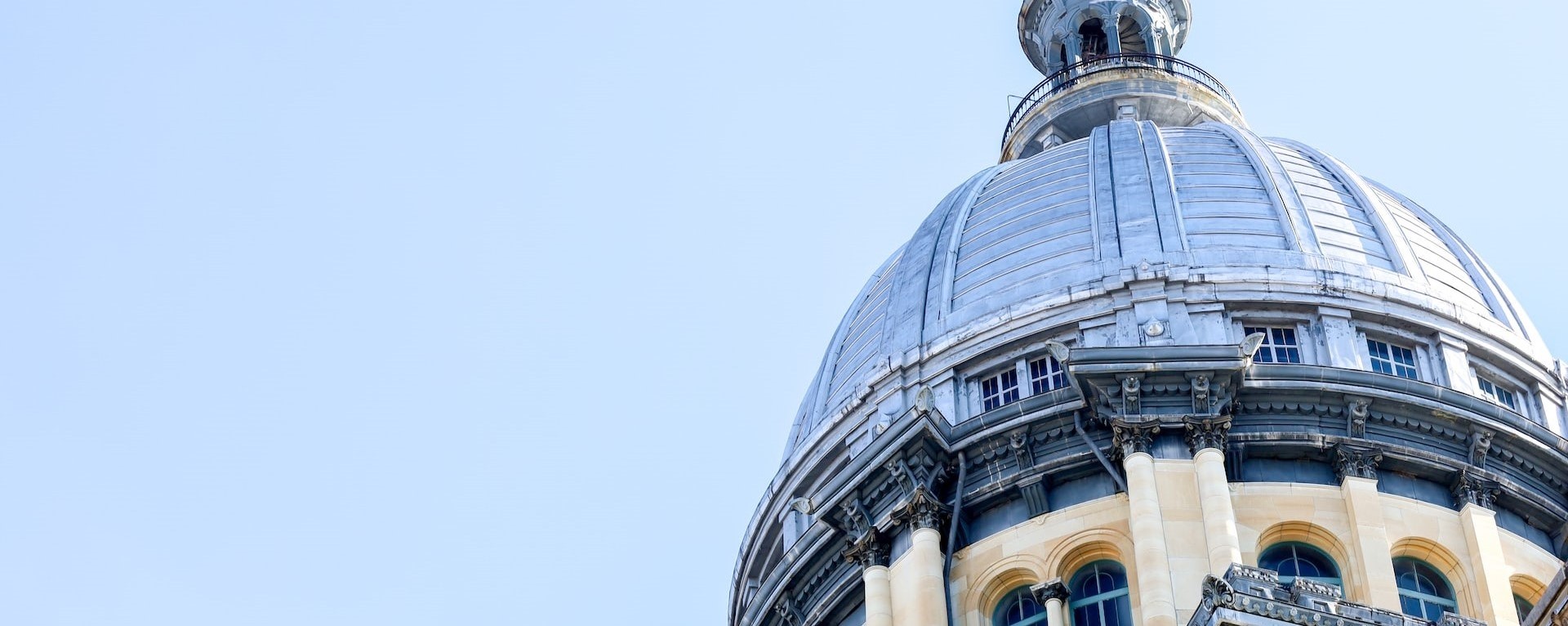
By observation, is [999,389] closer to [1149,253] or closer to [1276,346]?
[1149,253]

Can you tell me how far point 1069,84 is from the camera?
298ft

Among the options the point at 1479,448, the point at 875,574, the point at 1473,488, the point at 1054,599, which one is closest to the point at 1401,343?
the point at 1479,448

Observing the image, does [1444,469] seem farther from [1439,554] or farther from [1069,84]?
[1069,84]

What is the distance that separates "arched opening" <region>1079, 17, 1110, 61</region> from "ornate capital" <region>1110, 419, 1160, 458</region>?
32.7 meters

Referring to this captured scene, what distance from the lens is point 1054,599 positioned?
62.3 m

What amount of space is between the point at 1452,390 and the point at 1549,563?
180 inches

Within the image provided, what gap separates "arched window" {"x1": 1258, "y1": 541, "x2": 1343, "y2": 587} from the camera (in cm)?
6284

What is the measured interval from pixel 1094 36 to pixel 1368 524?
36.2 metres

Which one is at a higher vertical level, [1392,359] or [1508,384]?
[1508,384]

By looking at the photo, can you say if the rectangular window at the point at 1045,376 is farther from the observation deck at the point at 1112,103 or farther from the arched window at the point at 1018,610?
the observation deck at the point at 1112,103

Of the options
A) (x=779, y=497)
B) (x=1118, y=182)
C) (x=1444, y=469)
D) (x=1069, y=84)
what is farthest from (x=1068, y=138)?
(x=1444, y=469)

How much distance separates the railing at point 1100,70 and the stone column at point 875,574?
28.1 metres

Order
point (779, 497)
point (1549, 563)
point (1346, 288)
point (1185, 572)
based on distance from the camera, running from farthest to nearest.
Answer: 1. point (779, 497)
2. point (1346, 288)
3. point (1549, 563)
4. point (1185, 572)

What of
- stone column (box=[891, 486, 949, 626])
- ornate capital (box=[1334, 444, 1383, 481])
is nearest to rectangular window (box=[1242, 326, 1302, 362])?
ornate capital (box=[1334, 444, 1383, 481])
